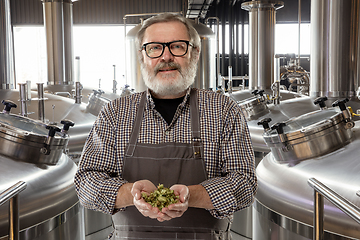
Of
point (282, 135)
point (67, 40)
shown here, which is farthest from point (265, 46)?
point (282, 135)

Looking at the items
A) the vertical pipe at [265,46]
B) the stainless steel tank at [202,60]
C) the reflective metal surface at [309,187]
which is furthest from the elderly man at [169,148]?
the vertical pipe at [265,46]

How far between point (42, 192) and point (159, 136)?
844 millimetres

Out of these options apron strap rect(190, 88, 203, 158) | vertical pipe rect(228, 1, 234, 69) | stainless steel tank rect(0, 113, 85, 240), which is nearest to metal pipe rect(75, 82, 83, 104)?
stainless steel tank rect(0, 113, 85, 240)

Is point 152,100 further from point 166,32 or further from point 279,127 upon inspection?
point 279,127

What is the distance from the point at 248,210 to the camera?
3.24 metres

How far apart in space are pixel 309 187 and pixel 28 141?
1.50 m

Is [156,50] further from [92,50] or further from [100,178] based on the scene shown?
[92,50]

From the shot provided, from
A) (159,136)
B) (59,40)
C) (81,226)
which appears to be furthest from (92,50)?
(159,136)

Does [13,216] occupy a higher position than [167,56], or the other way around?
[167,56]

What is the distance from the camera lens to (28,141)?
2.15 m

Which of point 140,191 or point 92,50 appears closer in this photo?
point 140,191

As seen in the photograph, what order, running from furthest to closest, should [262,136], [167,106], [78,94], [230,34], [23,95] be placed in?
[230,34]
[78,94]
[23,95]
[262,136]
[167,106]

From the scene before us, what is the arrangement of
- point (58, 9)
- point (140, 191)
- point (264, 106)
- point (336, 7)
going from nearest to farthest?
point (140, 191)
point (336, 7)
point (264, 106)
point (58, 9)

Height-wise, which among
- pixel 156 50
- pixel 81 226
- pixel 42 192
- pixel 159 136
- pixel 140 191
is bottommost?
pixel 81 226
